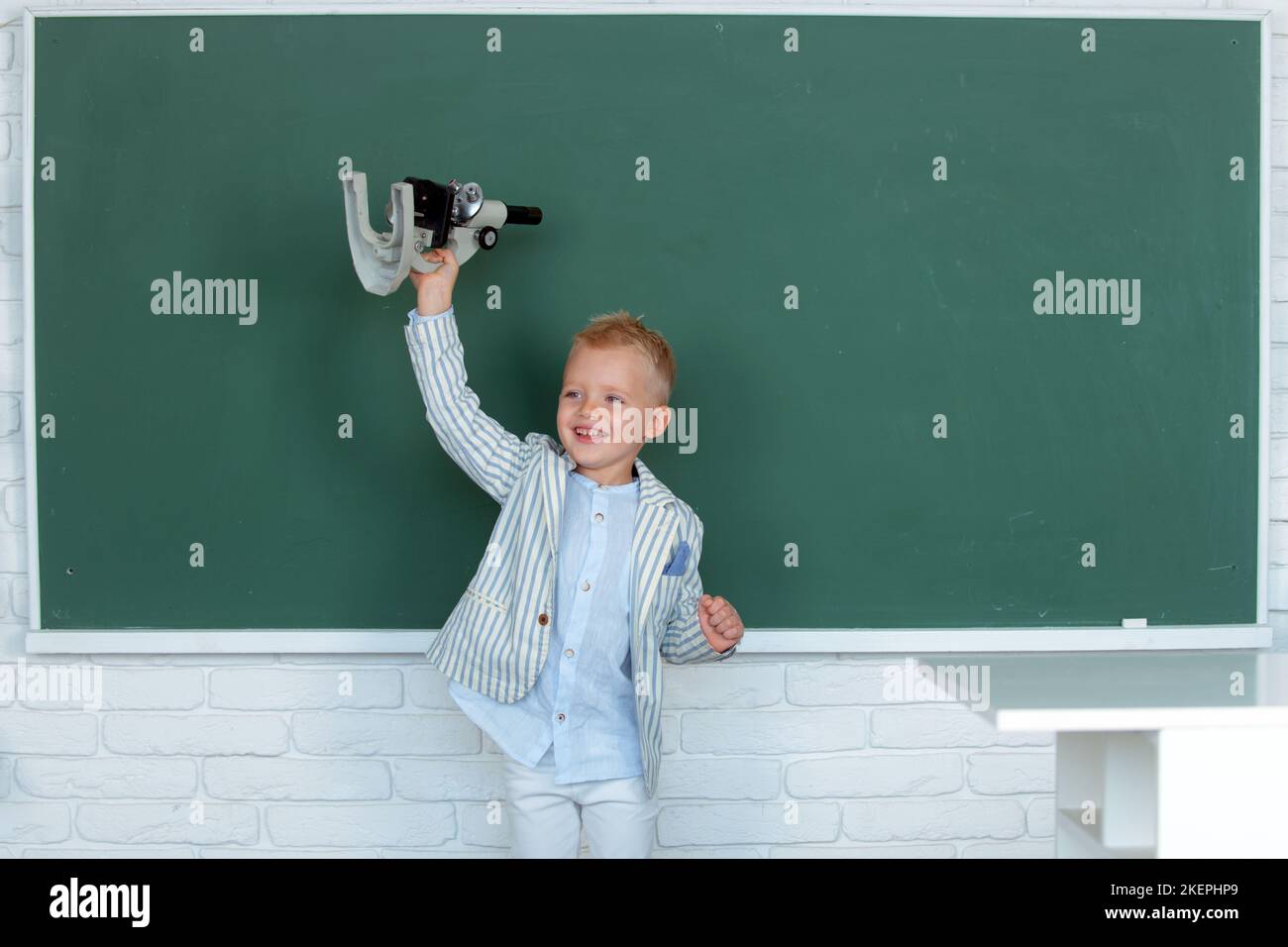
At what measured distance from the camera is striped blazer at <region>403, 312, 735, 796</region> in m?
1.72

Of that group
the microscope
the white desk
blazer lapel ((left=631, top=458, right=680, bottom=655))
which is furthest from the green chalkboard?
the white desk

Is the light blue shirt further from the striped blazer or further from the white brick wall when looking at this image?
the white brick wall

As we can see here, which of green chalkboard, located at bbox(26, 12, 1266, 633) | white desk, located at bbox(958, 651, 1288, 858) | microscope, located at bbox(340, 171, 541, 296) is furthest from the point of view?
green chalkboard, located at bbox(26, 12, 1266, 633)

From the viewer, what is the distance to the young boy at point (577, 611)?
1716mm

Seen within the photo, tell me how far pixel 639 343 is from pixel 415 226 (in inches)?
14.8

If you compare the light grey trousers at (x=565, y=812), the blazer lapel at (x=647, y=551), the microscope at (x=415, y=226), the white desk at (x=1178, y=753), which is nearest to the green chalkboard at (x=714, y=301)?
the microscope at (x=415, y=226)

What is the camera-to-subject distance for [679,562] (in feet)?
5.77

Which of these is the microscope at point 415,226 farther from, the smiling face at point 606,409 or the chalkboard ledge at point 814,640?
the chalkboard ledge at point 814,640

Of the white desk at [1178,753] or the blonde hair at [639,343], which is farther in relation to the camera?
the blonde hair at [639,343]

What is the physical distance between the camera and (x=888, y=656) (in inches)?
82.5

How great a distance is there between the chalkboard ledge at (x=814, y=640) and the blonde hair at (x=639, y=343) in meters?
0.51

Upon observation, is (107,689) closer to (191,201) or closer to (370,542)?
(370,542)

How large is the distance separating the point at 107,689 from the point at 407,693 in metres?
0.53

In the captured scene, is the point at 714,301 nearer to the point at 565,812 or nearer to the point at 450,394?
the point at 450,394
